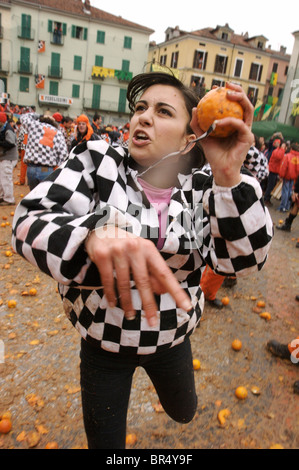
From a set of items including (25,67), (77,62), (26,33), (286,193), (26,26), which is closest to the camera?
(286,193)

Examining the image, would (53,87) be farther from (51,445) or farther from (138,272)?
(138,272)

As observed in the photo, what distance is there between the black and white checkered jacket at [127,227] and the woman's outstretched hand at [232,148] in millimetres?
53

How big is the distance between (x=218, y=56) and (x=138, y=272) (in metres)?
46.1

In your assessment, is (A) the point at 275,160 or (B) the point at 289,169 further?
(A) the point at 275,160

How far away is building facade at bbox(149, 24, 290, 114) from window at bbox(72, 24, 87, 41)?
368 inches

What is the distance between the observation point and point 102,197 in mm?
1328

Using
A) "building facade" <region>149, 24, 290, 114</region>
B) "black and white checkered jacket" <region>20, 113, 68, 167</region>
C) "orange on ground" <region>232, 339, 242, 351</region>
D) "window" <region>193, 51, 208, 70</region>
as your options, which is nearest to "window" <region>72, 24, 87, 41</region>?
"building facade" <region>149, 24, 290, 114</region>

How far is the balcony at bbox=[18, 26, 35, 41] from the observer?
35759mm

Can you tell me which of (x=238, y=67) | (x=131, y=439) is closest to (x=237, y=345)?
(x=131, y=439)

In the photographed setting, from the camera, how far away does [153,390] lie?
2.84 m

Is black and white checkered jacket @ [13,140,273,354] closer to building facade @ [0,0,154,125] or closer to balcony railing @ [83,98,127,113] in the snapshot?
building facade @ [0,0,154,125]

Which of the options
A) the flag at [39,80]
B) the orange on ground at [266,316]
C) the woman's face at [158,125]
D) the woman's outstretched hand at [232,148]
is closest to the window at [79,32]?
the flag at [39,80]

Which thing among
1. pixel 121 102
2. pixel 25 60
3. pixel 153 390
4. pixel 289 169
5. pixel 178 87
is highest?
pixel 25 60

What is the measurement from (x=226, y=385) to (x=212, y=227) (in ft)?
7.50
